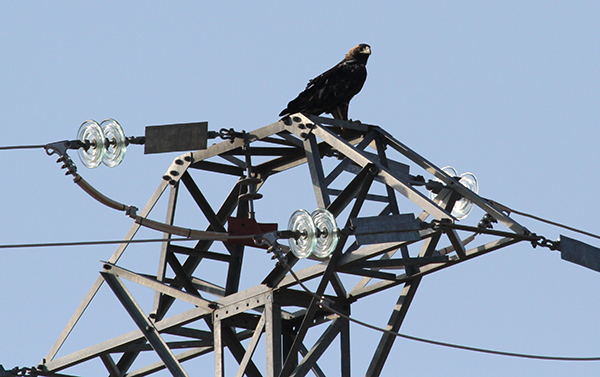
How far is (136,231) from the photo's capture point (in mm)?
17016

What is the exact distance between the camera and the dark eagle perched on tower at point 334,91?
52.7 feet

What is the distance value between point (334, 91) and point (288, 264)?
2.69m

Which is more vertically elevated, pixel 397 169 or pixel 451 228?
pixel 397 169

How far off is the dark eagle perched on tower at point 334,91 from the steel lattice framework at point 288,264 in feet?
1.00

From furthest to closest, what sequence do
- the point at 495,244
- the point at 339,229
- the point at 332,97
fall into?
the point at 332,97 < the point at 495,244 < the point at 339,229

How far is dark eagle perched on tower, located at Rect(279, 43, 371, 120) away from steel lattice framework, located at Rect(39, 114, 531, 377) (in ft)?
1.00

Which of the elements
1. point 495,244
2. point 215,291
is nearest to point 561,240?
point 495,244

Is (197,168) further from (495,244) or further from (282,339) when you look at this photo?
(495,244)

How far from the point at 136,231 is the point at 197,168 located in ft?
3.94

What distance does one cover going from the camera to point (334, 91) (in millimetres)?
16234

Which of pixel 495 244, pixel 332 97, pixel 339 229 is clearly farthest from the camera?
pixel 332 97

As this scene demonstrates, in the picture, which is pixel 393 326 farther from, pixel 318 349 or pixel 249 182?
pixel 249 182

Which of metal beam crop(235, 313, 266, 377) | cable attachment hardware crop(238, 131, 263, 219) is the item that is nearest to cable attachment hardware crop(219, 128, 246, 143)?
cable attachment hardware crop(238, 131, 263, 219)

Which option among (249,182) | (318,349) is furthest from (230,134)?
(318,349)
